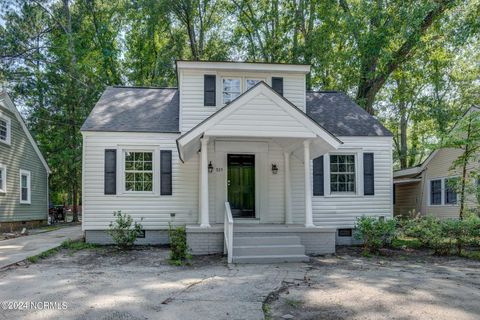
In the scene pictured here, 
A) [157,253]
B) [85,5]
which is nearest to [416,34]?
[157,253]

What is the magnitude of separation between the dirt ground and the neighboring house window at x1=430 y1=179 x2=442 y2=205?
8028 mm

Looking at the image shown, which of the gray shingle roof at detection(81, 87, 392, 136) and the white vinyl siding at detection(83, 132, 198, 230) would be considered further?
the gray shingle roof at detection(81, 87, 392, 136)

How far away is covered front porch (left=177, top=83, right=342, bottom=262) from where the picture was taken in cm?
937

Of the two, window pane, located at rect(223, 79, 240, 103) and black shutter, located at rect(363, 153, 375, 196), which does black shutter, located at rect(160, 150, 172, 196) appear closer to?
window pane, located at rect(223, 79, 240, 103)

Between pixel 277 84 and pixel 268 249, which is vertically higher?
pixel 277 84

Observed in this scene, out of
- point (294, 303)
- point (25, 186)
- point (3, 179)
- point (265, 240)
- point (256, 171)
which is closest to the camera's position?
point (294, 303)

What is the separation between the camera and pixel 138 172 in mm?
11453

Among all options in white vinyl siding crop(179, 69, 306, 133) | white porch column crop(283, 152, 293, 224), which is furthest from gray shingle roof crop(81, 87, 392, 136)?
white porch column crop(283, 152, 293, 224)

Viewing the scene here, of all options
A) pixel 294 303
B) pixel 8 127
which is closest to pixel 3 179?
pixel 8 127

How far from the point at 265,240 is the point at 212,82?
526 cm

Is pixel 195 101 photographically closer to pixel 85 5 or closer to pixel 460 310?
pixel 460 310

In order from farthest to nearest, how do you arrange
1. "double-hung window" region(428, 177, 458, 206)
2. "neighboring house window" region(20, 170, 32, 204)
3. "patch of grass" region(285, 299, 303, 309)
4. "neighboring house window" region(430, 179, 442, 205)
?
"neighboring house window" region(20, 170, 32, 204) → "neighboring house window" region(430, 179, 442, 205) → "double-hung window" region(428, 177, 458, 206) → "patch of grass" region(285, 299, 303, 309)

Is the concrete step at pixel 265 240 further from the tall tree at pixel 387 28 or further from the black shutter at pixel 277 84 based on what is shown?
the tall tree at pixel 387 28

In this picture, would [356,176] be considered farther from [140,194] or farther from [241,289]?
[241,289]
